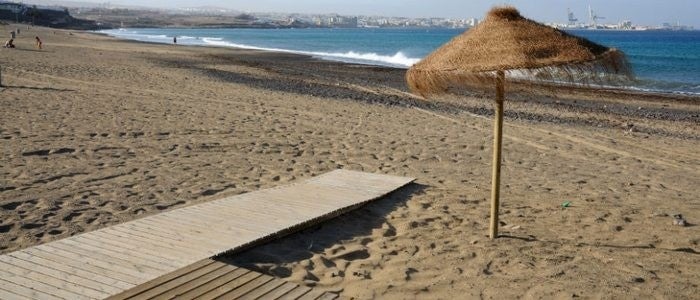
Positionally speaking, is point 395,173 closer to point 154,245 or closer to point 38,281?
point 154,245

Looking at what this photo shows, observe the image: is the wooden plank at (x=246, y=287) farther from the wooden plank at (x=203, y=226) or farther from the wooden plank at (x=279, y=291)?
the wooden plank at (x=203, y=226)

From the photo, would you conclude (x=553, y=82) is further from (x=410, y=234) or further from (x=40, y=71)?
(x=40, y=71)

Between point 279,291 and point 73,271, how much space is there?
1.53 meters

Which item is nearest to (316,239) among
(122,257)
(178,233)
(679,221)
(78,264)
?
(178,233)

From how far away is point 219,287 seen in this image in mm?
4289

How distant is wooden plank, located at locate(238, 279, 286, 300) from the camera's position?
4164 millimetres

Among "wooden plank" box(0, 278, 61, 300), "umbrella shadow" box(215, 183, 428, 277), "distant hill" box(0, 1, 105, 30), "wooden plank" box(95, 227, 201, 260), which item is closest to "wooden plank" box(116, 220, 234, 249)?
"wooden plank" box(95, 227, 201, 260)

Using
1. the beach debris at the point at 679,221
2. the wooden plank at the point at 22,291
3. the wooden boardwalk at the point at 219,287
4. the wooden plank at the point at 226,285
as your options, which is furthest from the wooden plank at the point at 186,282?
the beach debris at the point at 679,221

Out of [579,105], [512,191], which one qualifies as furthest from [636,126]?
[512,191]

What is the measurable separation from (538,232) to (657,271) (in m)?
1.22

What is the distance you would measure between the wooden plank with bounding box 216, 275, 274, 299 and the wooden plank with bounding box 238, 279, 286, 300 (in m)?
0.03

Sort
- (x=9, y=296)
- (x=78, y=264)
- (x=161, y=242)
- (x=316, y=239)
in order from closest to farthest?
(x=9, y=296), (x=78, y=264), (x=161, y=242), (x=316, y=239)

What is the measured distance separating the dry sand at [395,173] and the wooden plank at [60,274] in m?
0.57

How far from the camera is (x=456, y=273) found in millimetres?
5086
